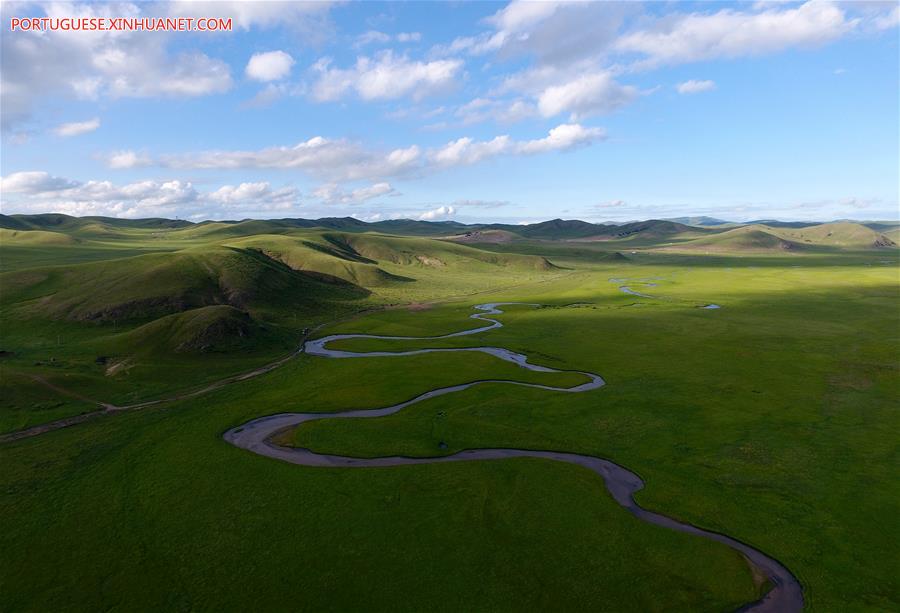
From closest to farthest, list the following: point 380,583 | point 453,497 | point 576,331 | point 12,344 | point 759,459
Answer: point 380,583
point 453,497
point 759,459
point 12,344
point 576,331

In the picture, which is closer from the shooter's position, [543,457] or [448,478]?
[448,478]

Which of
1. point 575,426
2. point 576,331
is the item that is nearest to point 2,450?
point 575,426

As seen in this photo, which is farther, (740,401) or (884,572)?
(740,401)

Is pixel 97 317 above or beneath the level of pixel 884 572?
above

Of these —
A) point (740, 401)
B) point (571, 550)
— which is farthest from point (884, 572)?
point (740, 401)

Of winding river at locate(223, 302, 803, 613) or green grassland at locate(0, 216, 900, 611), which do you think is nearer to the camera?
winding river at locate(223, 302, 803, 613)

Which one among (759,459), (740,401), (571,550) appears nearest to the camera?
(571,550)

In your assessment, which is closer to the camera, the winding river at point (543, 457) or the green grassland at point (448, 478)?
the winding river at point (543, 457)

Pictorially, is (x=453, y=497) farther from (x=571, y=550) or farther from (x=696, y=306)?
(x=696, y=306)

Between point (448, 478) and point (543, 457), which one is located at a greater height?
point (448, 478)
